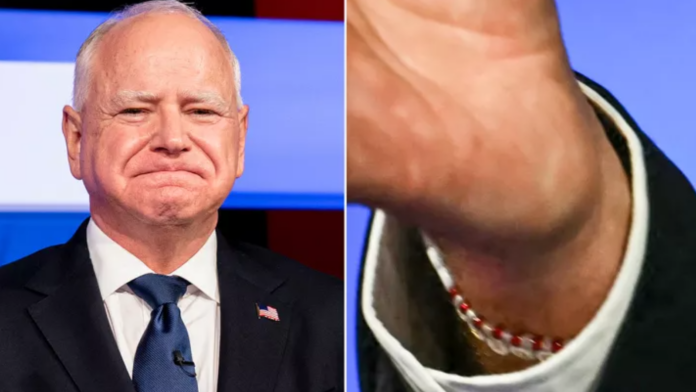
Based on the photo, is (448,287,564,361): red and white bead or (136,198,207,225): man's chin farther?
(448,287,564,361): red and white bead

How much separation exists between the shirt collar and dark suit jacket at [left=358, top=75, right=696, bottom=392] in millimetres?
391

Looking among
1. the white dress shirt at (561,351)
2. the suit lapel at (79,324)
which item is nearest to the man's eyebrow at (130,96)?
the suit lapel at (79,324)

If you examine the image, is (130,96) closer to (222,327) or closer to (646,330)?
(222,327)

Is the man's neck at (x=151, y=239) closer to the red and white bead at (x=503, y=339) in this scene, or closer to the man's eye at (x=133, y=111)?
the man's eye at (x=133, y=111)

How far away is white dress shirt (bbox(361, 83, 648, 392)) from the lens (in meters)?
2.04

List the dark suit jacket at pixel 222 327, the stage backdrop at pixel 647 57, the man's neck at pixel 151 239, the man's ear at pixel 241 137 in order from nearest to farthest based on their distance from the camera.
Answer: the dark suit jacket at pixel 222 327 → the man's neck at pixel 151 239 → the man's ear at pixel 241 137 → the stage backdrop at pixel 647 57

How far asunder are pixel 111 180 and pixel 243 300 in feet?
1.25

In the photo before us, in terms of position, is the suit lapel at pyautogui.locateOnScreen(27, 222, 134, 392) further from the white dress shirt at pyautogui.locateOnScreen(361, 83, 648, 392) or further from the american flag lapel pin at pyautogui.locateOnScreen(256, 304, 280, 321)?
the white dress shirt at pyautogui.locateOnScreen(361, 83, 648, 392)

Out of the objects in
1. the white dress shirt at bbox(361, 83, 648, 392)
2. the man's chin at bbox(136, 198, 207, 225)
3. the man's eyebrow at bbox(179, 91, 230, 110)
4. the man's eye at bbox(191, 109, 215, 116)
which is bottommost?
the white dress shirt at bbox(361, 83, 648, 392)

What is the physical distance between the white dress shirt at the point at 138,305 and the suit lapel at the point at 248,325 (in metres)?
0.03

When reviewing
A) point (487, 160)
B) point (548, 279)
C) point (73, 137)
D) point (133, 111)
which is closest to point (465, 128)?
point (487, 160)

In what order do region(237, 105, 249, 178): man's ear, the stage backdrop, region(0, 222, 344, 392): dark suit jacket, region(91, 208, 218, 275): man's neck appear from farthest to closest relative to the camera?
the stage backdrop → region(237, 105, 249, 178): man's ear → region(91, 208, 218, 275): man's neck → region(0, 222, 344, 392): dark suit jacket

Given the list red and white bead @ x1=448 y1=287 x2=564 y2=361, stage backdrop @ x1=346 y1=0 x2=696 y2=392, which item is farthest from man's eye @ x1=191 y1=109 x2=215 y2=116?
stage backdrop @ x1=346 y1=0 x2=696 y2=392

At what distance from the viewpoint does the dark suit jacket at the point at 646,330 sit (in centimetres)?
206
